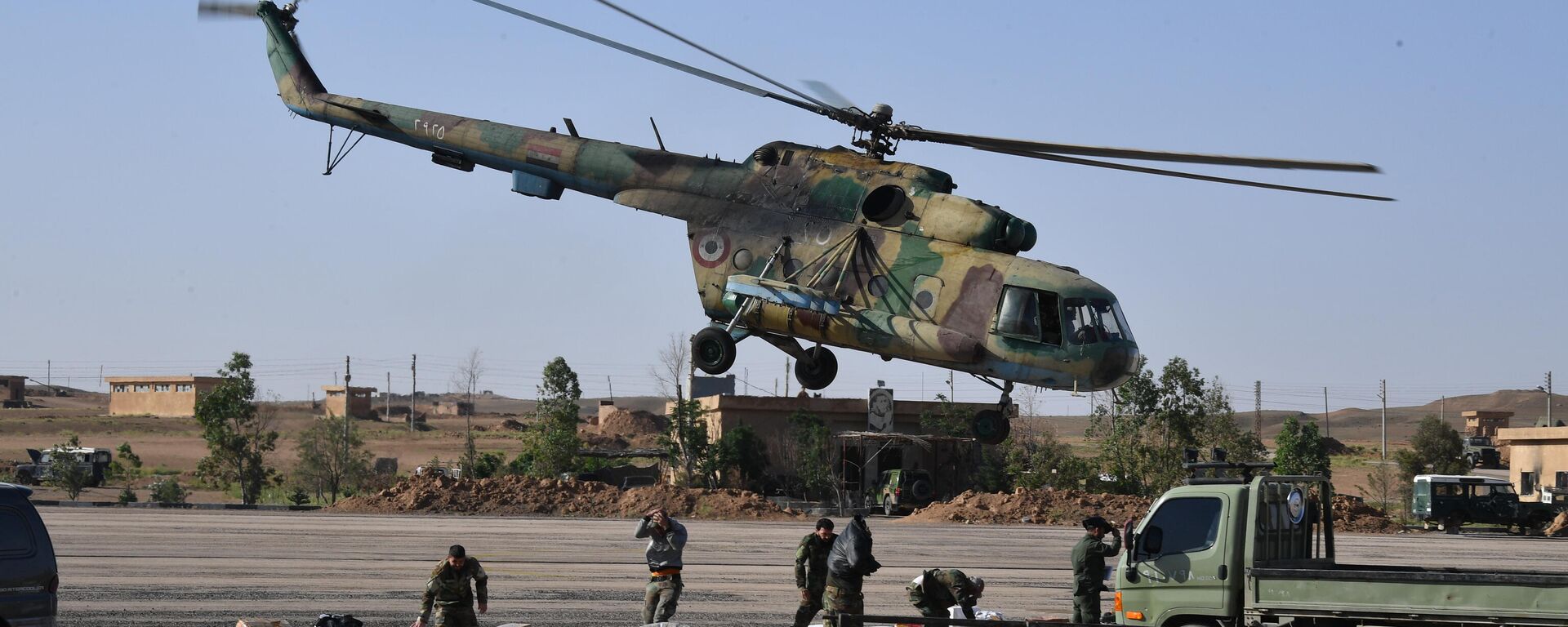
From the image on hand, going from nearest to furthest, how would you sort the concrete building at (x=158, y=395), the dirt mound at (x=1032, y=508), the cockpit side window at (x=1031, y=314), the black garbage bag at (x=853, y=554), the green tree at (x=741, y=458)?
1. the black garbage bag at (x=853, y=554)
2. the cockpit side window at (x=1031, y=314)
3. the dirt mound at (x=1032, y=508)
4. the green tree at (x=741, y=458)
5. the concrete building at (x=158, y=395)

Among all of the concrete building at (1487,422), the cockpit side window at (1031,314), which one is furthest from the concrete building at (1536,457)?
the concrete building at (1487,422)

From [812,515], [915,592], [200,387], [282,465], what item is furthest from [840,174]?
[200,387]

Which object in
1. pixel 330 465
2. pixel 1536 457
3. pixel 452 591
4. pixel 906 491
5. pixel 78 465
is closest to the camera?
pixel 452 591

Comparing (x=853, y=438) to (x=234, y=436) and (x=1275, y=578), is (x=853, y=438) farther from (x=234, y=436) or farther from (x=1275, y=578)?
(x=1275, y=578)

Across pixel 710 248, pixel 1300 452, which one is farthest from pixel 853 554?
pixel 1300 452

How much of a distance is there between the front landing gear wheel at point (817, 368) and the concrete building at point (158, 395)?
307ft

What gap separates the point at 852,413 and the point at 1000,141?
125ft

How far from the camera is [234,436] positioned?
56875mm

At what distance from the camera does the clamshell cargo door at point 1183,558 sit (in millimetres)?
11945

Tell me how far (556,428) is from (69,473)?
59.7ft

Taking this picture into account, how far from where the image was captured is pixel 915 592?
13547 mm

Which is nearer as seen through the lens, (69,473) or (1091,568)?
(1091,568)

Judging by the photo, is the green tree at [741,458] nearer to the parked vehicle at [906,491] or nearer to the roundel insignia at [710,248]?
the parked vehicle at [906,491]

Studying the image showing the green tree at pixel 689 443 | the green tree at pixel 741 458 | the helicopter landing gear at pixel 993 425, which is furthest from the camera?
the green tree at pixel 689 443
